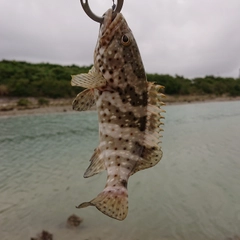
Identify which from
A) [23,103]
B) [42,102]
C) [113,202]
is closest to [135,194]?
[113,202]

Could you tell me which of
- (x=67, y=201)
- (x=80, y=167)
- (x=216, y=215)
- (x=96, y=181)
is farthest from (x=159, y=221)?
(x=80, y=167)

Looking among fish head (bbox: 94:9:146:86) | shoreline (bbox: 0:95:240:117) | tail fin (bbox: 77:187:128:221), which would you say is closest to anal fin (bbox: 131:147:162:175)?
tail fin (bbox: 77:187:128:221)

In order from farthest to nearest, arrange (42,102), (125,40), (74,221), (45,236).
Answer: (42,102), (74,221), (45,236), (125,40)

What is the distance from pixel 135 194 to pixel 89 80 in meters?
9.09

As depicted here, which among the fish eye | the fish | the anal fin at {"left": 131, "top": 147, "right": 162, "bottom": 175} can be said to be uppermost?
the fish eye

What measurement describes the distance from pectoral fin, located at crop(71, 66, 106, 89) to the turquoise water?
6.43 m

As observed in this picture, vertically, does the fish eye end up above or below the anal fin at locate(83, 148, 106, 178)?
above

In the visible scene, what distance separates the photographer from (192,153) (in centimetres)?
1720

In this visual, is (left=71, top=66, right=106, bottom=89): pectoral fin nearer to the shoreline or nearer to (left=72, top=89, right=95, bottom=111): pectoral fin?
(left=72, top=89, right=95, bottom=111): pectoral fin

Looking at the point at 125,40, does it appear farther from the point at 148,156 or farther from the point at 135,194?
the point at 135,194

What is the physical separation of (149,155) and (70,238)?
634 cm

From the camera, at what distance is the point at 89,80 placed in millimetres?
2471

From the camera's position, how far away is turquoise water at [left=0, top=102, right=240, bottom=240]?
8.25 m

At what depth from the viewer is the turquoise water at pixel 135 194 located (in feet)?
27.1
